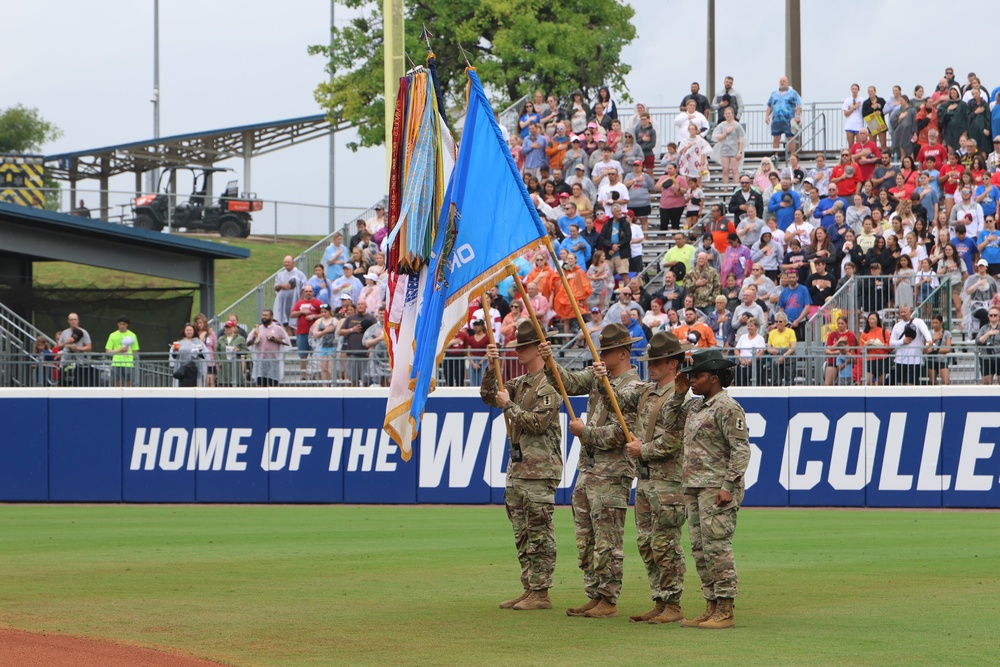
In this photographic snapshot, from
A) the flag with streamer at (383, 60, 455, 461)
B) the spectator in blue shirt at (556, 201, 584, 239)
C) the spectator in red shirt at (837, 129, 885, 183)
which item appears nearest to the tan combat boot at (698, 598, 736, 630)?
the flag with streamer at (383, 60, 455, 461)

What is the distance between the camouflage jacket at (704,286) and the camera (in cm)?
2270

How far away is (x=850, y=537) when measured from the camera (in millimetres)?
16109

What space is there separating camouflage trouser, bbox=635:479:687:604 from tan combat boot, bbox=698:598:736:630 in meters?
0.35

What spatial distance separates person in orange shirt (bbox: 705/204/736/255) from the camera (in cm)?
2411

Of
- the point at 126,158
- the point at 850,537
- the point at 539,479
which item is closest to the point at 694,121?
the point at 850,537

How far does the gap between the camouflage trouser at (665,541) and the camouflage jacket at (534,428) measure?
109 cm

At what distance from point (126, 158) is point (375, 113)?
10.2 meters

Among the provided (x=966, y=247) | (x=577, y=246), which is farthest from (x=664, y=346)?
(x=577, y=246)

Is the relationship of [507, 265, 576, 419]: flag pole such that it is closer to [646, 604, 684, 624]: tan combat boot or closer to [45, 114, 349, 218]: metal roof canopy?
[646, 604, 684, 624]: tan combat boot

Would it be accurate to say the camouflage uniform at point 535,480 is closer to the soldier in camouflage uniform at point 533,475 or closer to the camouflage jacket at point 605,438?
the soldier in camouflage uniform at point 533,475

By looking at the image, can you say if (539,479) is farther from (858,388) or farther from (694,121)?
(694,121)

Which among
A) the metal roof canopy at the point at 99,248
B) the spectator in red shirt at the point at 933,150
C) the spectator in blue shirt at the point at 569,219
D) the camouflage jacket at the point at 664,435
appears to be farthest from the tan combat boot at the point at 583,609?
the metal roof canopy at the point at 99,248

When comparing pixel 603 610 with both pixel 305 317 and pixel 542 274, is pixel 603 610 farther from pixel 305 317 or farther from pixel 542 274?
pixel 305 317

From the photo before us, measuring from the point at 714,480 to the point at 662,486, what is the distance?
0.51 m
